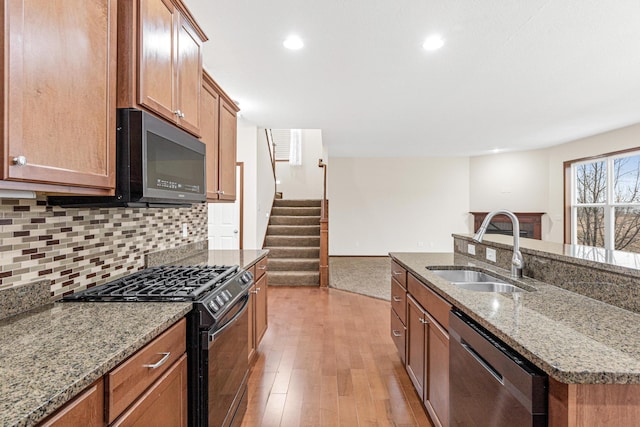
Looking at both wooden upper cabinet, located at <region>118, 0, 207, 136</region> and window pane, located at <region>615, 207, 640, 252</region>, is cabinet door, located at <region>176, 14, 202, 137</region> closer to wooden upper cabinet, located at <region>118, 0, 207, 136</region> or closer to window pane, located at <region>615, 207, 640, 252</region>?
wooden upper cabinet, located at <region>118, 0, 207, 136</region>

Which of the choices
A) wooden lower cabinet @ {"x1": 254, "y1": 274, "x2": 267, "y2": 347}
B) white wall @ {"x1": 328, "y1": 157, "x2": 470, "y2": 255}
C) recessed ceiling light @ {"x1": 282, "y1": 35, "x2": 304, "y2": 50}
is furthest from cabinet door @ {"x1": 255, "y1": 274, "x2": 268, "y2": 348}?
white wall @ {"x1": 328, "y1": 157, "x2": 470, "y2": 255}

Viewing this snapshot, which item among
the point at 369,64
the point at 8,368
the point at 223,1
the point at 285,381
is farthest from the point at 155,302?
the point at 369,64

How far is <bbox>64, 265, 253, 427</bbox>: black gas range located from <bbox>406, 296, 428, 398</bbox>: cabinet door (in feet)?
3.52

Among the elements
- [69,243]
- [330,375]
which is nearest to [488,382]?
[330,375]

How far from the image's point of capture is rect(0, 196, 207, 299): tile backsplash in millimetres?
1183

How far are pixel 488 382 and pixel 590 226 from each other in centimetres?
701

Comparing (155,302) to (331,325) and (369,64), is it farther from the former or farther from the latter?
(369,64)

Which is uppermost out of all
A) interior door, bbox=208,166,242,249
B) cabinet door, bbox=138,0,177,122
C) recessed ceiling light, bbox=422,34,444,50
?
recessed ceiling light, bbox=422,34,444,50

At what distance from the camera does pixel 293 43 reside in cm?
257

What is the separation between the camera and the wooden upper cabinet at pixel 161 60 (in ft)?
4.27

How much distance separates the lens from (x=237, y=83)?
342 centimetres

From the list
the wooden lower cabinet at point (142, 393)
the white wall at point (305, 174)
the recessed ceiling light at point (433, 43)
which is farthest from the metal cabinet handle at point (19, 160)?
the white wall at point (305, 174)

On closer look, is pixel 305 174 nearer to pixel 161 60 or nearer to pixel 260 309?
pixel 260 309

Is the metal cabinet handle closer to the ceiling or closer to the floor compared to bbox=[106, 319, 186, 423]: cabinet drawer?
closer to the ceiling
